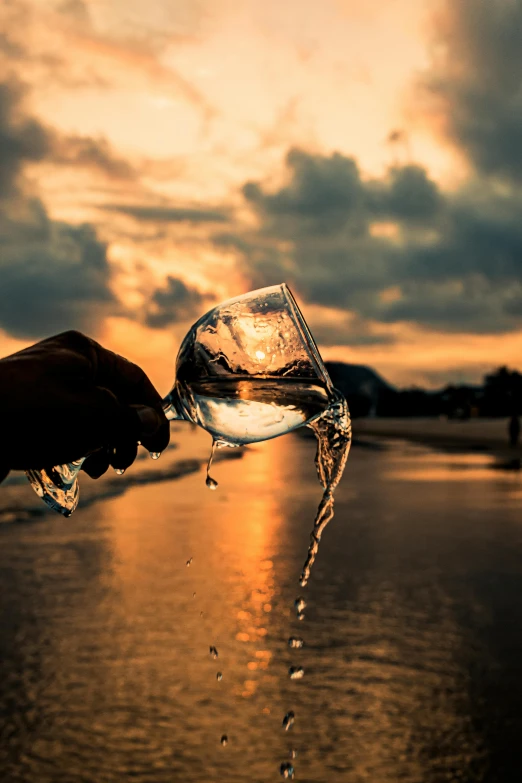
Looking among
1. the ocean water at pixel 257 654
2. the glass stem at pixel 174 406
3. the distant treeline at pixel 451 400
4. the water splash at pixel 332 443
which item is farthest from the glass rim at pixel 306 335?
the distant treeline at pixel 451 400

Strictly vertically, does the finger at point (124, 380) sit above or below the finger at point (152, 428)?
above

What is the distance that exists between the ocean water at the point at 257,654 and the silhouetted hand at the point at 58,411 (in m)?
3.87

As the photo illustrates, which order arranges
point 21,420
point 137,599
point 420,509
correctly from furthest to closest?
point 420,509, point 137,599, point 21,420

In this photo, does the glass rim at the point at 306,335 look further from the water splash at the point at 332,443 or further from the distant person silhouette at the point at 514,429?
the distant person silhouette at the point at 514,429

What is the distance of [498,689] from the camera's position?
5.66 meters

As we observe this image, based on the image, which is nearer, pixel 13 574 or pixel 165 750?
pixel 165 750

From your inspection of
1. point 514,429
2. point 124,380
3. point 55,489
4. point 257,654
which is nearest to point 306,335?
point 124,380

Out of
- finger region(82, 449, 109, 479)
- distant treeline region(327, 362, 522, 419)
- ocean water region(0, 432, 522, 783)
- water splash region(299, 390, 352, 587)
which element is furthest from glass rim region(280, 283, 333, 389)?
distant treeline region(327, 362, 522, 419)

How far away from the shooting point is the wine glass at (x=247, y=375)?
5.51 ft

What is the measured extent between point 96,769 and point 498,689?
246 centimetres

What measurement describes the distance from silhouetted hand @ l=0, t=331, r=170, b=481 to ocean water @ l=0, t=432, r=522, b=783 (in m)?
3.87

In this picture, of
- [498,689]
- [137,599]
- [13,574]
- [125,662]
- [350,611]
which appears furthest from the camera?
[13,574]

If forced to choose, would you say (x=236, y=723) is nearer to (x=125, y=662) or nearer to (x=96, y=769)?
(x=96, y=769)

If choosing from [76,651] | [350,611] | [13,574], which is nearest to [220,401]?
[76,651]
